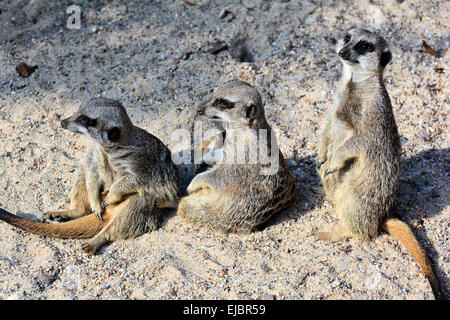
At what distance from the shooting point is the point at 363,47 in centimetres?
302

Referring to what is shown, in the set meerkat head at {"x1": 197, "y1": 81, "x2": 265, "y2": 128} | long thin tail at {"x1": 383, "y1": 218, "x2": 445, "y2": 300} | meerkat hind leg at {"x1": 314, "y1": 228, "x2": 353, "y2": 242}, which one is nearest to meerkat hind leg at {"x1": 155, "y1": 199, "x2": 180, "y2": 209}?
meerkat head at {"x1": 197, "y1": 81, "x2": 265, "y2": 128}

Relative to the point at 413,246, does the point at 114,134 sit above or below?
above

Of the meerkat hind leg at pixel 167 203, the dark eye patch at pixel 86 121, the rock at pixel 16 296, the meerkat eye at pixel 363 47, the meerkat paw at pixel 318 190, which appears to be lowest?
the meerkat paw at pixel 318 190

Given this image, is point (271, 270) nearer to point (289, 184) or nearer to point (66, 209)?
point (289, 184)

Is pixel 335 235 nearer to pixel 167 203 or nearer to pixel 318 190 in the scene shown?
pixel 318 190

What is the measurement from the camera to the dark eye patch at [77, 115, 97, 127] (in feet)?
9.20

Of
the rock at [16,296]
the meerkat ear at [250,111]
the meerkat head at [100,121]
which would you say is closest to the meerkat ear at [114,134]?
the meerkat head at [100,121]

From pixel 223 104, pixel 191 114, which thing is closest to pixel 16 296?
pixel 223 104

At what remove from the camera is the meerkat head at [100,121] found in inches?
110

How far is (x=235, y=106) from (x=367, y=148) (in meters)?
0.84

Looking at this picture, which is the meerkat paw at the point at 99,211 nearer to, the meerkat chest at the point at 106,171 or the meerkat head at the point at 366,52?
the meerkat chest at the point at 106,171

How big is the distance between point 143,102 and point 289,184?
1.44 metres

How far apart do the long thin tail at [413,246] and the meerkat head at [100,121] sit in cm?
173

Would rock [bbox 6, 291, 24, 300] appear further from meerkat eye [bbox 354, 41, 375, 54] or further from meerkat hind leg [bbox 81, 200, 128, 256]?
meerkat eye [bbox 354, 41, 375, 54]
